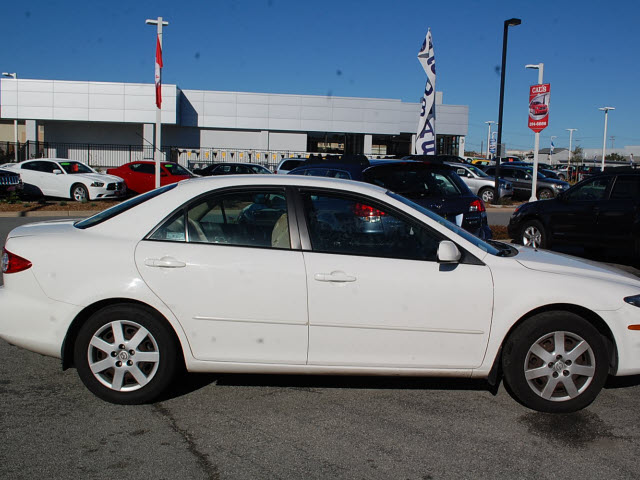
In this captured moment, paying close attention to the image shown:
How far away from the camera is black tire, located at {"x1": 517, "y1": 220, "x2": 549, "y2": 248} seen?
37.9ft

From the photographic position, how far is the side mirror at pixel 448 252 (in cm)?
417

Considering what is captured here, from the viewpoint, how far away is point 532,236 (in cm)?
1182

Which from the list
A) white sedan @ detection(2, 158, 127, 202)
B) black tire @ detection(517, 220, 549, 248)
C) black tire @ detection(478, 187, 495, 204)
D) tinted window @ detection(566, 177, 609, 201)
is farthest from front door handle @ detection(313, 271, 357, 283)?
black tire @ detection(478, 187, 495, 204)

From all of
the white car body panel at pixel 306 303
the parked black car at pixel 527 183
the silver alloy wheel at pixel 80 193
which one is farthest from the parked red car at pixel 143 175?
the white car body panel at pixel 306 303

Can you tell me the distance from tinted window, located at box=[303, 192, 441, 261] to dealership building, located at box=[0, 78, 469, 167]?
4026 centimetres

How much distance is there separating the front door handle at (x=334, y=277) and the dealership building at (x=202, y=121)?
40.6m

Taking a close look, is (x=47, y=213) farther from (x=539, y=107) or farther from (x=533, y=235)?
(x=539, y=107)

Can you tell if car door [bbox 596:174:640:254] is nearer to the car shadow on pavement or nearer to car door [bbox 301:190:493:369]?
the car shadow on pavement

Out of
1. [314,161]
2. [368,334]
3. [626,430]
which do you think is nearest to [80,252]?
[368,334]

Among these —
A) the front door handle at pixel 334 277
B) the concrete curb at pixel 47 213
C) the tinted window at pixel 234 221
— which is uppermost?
the tinted window at pixel 234 221

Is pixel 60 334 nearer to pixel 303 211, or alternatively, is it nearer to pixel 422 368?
pixel 303 211

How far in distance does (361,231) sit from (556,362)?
1.62 m

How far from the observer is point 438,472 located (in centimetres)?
349

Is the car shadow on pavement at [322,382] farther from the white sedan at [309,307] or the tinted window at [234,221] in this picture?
the tinted window at [234,221]
